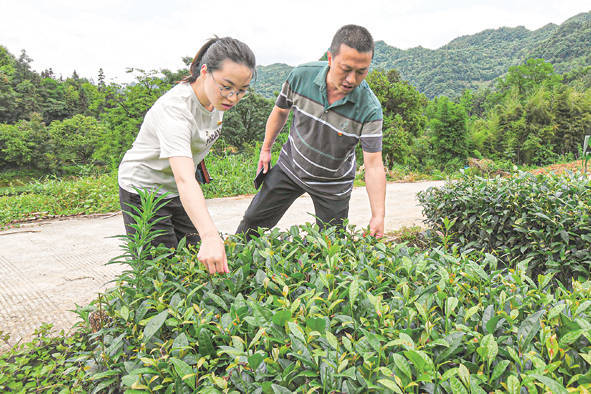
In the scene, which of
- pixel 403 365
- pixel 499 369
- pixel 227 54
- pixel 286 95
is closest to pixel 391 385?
pixel 403 365

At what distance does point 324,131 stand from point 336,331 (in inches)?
64.4

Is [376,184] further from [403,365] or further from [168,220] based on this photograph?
[403,365]

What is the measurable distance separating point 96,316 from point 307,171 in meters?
1.56

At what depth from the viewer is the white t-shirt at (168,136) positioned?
1.63m

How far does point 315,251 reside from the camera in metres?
1.63

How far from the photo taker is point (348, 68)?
2.08 meters

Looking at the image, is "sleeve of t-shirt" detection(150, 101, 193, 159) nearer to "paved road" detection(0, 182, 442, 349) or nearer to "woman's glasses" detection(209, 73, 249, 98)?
"woman's glasses" detection(209, 73, 249, 98)

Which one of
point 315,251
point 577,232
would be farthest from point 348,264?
point 577,232

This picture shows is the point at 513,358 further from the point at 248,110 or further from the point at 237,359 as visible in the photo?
the point at 248,110

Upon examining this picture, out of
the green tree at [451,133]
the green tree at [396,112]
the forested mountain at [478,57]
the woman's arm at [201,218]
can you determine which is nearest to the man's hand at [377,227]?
the woman's arm at [201,218]

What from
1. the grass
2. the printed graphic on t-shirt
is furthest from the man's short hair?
the grass

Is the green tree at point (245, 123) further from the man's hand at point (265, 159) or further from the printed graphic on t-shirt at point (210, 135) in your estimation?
the printed graphic on t-shirt at point (210, 135)

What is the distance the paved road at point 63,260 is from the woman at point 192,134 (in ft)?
1.33

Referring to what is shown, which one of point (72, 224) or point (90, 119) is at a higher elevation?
point (90, 119)
